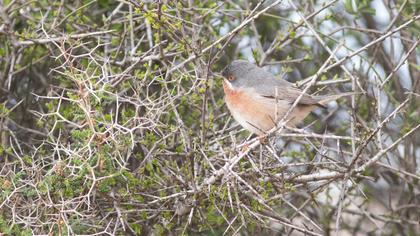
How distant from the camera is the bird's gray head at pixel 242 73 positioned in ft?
17.9

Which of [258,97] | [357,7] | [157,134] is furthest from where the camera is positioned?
[357,7]

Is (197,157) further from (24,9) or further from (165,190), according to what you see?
(24,9)

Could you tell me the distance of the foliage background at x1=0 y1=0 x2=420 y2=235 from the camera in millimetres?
4094

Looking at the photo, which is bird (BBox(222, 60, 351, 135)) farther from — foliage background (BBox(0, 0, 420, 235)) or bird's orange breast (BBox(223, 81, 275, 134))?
foliage background (BBox(0, 0, 420, 235))

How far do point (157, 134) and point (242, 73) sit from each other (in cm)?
93

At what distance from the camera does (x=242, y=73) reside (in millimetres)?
5480

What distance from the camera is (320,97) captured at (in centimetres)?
533

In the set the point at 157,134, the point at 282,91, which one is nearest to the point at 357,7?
the point at 282,91

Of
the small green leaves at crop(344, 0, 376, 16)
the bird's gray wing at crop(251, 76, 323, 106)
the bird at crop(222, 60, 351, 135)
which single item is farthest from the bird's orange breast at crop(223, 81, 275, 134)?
the small green leaves at crop(344, 0, 376, 16)

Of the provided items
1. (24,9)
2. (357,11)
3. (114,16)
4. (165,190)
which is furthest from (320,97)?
(24,9)

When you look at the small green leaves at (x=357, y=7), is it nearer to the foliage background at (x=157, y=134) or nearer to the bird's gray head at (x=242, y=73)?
the foliage background at (x=157, y=134)

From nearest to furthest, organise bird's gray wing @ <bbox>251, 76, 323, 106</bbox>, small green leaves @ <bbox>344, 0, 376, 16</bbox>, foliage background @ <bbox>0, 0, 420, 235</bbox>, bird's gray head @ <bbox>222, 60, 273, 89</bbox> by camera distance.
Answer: foliage background @ <bbox>0, 0, 420, 235</bbox>
bird's gray wing @ <bbox>251, 76, 323, 106</bbox>
bird's gray head @ <bbox>222, 60, 273, 89</bbox>
small green leaves @ <bbox>344, 0, 376, 16</bbox>

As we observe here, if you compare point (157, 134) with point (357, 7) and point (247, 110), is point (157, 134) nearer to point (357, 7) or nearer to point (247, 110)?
point (247, 110)

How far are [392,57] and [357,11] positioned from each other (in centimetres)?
71
